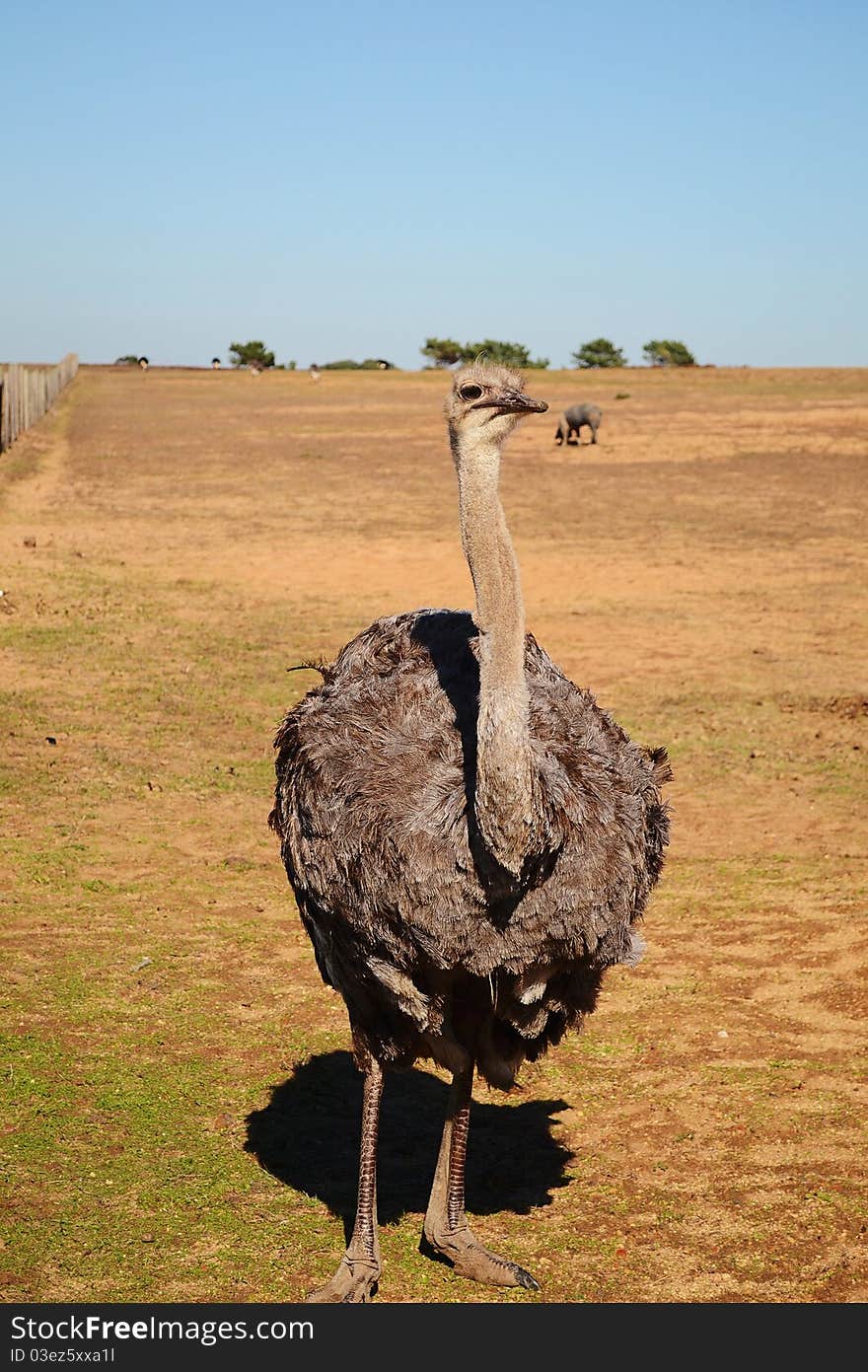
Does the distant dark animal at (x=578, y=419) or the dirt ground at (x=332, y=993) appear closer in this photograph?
the dirt ground at (x=332, y=993)

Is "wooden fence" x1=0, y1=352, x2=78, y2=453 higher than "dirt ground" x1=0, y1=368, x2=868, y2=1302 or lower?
higher

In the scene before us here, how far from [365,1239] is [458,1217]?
0.34 metres

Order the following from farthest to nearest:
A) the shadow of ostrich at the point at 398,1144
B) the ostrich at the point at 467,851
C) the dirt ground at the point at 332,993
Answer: the shadow of ostrich at the point at 398,1144, the dirt ground at the point at 332,993, the ostrich at the point at 467,851

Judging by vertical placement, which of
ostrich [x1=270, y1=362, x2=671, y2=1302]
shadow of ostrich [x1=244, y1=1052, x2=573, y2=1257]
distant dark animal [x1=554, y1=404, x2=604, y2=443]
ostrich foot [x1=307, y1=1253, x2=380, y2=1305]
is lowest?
shadow of ostrich [x1=244, y1=1052, x2=573, y2=1257]

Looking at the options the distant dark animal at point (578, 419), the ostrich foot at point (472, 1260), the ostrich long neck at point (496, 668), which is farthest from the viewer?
the distant dark animal at point (578, 419)

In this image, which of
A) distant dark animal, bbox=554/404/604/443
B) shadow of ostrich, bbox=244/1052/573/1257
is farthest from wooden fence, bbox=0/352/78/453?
shadow of ostrich, bbox=244/1052/573/1257

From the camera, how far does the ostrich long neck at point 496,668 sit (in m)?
3.90

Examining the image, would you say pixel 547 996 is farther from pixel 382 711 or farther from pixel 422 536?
pixel 422 536

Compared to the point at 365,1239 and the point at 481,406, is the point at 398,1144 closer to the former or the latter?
the point at 365,1239

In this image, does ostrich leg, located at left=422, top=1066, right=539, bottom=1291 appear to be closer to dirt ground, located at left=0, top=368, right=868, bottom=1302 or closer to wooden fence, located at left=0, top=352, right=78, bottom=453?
dirt ground, located at left=0, top=368, right=868, bottom=1302

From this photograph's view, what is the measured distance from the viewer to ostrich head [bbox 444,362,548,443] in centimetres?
418

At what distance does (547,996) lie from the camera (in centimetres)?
446

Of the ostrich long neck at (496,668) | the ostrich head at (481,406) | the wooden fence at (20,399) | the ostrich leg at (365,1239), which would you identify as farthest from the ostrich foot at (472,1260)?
the wooden fence at (20,399)

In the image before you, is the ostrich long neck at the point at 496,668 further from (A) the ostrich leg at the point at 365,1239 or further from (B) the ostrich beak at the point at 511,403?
(A) the ostrich leg at the point at 365,1239
